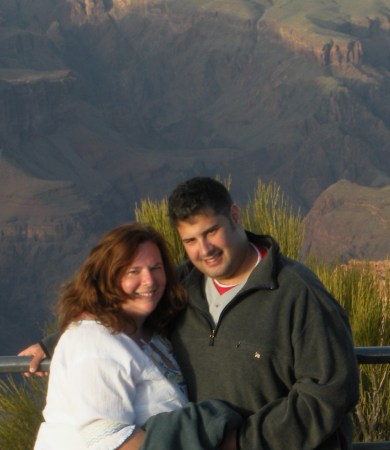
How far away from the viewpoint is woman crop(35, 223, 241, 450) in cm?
265

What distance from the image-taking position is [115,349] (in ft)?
8.98

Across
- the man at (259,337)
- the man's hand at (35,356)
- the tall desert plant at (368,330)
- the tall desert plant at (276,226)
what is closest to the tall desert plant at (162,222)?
the tall desert plant at (276,226)

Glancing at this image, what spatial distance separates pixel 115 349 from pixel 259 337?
44 centimetres

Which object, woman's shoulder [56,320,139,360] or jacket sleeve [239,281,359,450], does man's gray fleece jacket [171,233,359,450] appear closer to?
jacket sleeve [239,281,359,450]

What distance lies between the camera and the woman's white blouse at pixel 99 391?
104 inches

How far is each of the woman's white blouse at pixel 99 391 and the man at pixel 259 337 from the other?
0.21m

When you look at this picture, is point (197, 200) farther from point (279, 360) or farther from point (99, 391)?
point (99, 391)

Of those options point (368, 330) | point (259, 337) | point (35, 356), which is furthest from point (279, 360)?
point (368, 330)

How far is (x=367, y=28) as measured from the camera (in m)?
140

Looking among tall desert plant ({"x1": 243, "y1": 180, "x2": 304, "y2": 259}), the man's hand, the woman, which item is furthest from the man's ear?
tall desert plant ({"x1": 243, "y1": 180, "x2": 304, "y2": 259})

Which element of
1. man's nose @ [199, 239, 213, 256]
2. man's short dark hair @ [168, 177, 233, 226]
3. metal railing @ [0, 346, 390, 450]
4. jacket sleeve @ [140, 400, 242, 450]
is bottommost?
jacket sleeve @ [140, 400, 242, 450]

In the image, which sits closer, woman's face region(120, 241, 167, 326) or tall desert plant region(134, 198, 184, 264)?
woman's face region(120, 241, 167, 326)

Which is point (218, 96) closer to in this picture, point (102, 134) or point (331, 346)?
point (102, 134)

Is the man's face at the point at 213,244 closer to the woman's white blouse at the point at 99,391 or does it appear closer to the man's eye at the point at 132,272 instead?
the man's eye at the point at 132,272
